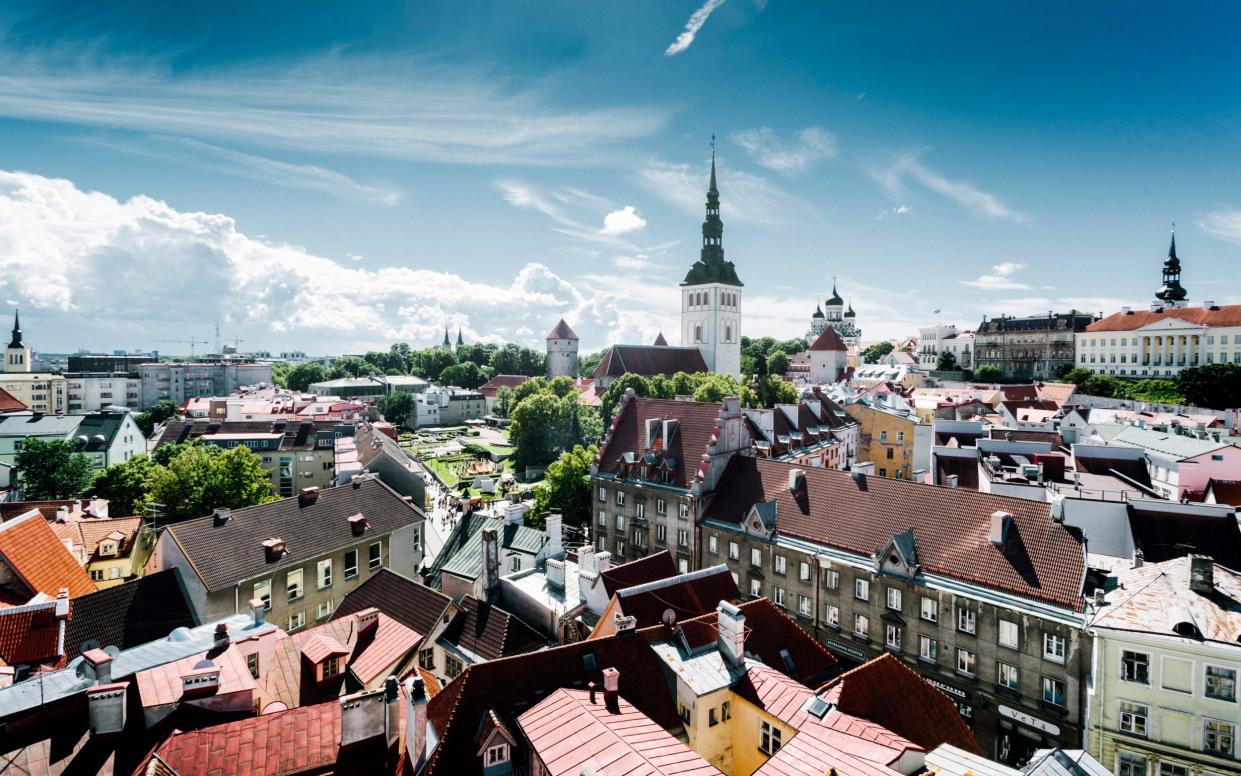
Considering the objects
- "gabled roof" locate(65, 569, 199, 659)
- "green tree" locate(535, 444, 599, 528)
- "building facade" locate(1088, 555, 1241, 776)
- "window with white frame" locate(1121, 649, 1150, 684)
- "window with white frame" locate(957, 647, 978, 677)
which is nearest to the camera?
"building facade" locate(1088, 555, 1241, 776)

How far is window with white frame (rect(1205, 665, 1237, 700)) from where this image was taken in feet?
69.4

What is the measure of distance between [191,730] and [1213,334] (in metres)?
149

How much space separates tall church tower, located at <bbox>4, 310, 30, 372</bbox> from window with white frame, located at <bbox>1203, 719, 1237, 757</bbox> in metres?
245

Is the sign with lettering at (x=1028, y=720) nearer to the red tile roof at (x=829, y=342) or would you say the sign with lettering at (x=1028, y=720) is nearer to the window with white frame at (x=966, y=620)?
the window with white frame at (x=966, y=620)

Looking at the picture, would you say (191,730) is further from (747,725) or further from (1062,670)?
(1062,670)

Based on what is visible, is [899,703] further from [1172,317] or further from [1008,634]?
[1172,317]

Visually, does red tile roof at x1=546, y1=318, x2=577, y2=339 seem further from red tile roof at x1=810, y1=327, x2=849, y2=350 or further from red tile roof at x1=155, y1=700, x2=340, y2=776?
red tile roof at x1=155, y1=700, x2=340, y2=776

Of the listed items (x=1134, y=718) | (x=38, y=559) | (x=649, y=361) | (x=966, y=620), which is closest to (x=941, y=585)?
(x=966, y=620)

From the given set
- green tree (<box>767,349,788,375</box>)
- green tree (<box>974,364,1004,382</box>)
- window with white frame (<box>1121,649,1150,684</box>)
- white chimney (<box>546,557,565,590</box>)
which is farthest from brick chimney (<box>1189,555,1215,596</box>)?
green tree (<box>767,349,788,375</box>)

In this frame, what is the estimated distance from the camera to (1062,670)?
1000 inches

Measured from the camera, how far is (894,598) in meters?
30.4

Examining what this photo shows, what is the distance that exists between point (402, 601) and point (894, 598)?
898 inches

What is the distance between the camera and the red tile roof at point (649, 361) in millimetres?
138000

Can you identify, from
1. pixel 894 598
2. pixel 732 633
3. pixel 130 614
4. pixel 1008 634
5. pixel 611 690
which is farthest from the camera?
pixel 894 598
